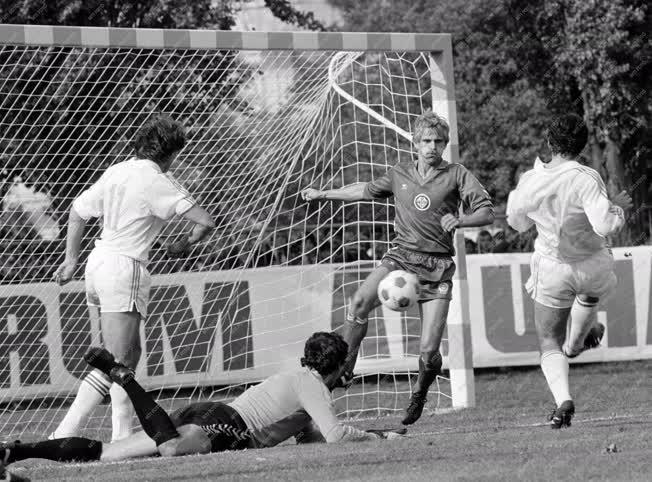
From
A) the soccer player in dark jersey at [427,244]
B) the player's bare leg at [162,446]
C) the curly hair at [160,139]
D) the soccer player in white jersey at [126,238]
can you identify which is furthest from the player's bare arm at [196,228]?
the soccer player in dark jersey at [427,244]

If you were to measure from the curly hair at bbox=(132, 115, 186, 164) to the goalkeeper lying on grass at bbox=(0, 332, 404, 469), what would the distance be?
4.68ft

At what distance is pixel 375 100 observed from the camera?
2755cm

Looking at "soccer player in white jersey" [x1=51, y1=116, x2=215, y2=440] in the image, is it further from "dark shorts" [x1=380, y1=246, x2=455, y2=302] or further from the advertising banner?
the advertising banner

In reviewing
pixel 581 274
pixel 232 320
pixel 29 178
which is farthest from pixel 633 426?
pixel 29 178

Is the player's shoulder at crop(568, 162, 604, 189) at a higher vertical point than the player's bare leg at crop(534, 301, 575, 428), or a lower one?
higher

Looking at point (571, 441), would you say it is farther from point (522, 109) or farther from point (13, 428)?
point (522, 109)

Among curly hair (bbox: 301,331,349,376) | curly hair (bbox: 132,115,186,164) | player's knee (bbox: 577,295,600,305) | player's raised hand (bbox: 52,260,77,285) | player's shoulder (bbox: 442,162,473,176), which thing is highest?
curly hair (bbox: 132,115,186,164)

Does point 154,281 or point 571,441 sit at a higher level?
point 154,281

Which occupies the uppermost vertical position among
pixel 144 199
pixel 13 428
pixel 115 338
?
pixel 144 199

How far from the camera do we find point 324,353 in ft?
22.0

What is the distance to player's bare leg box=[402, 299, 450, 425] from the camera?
8016mm

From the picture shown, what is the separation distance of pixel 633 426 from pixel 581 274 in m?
1.09

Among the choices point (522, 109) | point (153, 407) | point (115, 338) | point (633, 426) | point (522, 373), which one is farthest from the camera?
point (522, 109)

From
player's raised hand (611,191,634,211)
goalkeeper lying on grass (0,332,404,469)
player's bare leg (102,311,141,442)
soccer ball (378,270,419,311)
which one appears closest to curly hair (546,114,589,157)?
player's raised hand (611,191,634,211)
